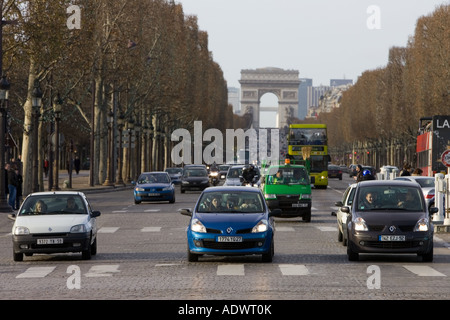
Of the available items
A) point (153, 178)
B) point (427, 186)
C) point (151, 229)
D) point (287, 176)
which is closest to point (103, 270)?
point (151, 229)

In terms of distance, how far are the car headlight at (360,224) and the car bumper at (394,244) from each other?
0.10 m

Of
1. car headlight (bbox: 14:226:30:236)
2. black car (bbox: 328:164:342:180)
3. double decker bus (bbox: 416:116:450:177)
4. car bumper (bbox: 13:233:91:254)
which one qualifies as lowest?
black car (bbox: 328:164:342:180)

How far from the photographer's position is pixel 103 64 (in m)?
65.7

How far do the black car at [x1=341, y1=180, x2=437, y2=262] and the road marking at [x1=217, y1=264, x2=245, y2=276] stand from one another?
2170 mm

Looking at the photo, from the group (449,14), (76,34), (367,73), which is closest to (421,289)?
(76,34)

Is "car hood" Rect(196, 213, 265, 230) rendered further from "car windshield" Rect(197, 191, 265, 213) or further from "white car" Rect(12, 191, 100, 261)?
"white car" Rect(12, 191, 100, 261)

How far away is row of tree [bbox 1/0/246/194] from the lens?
4591 cm

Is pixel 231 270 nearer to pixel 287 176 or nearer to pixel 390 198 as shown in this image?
pixel 390 198

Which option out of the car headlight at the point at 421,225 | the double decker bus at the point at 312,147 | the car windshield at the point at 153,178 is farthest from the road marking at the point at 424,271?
the double decker bus at the point at 312,147

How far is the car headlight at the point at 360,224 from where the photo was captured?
19781mm

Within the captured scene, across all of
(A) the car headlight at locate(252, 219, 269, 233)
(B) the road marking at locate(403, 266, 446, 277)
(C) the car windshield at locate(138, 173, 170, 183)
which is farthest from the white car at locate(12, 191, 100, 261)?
(C) the car windshield at locate(138, 173, 170, 183)

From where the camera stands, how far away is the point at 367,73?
441ft

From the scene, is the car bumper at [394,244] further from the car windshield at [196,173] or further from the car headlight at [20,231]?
the car windshield at [196,173]
